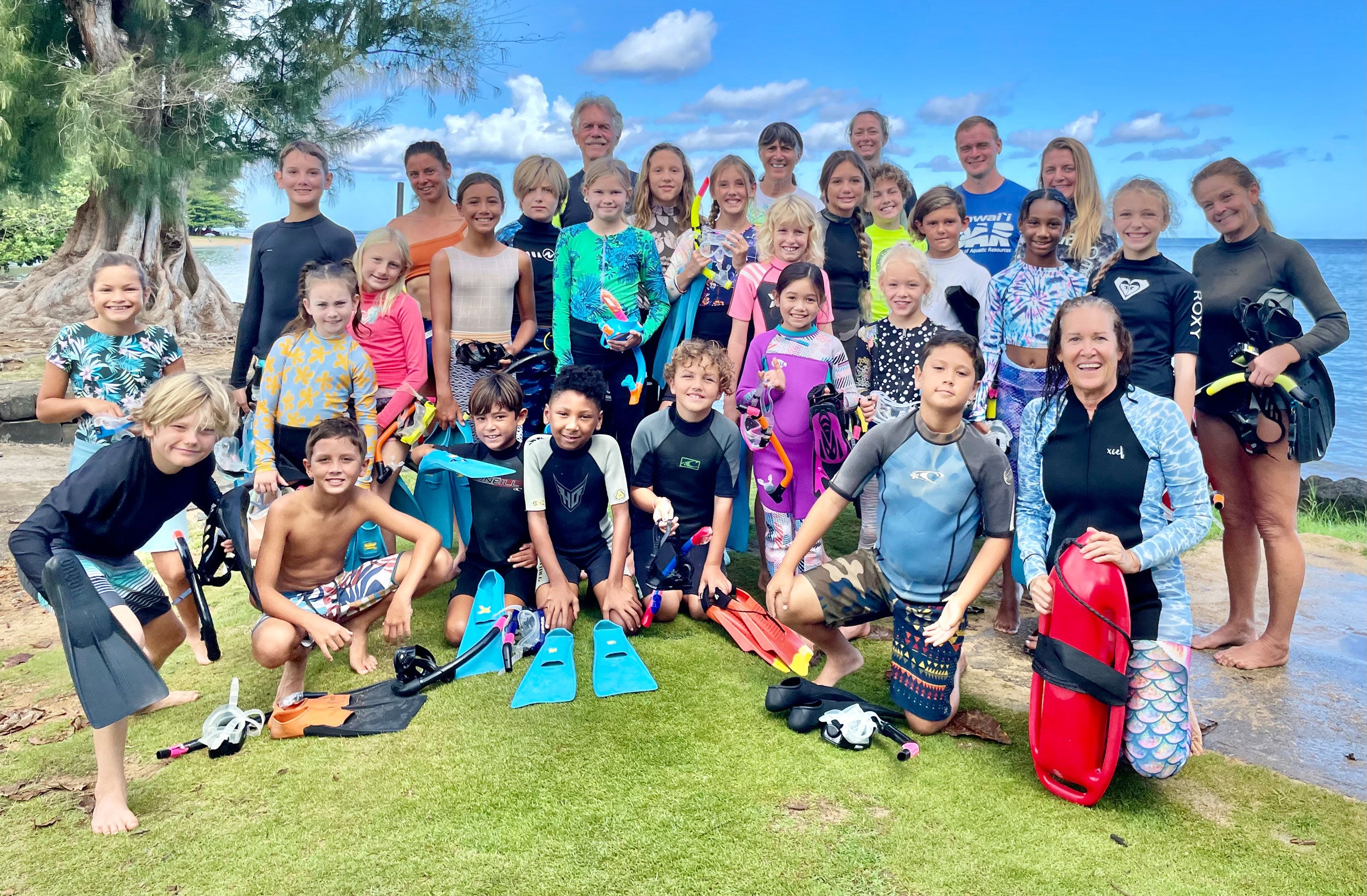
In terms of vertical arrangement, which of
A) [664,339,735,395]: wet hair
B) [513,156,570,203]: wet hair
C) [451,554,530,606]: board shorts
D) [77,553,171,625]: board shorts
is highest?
[513,156,570,203]: wet hair

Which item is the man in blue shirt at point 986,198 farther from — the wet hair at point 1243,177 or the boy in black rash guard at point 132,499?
the boy in black rash guard at point 132,499

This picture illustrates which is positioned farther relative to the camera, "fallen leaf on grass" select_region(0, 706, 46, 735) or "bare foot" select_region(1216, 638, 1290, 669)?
"bare foot" select_region(1216, 638, 1290, 669)

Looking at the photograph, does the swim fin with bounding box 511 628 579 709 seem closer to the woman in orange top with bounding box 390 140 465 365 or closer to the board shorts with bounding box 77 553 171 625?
the board shorts with bounding box 77 553 171 625

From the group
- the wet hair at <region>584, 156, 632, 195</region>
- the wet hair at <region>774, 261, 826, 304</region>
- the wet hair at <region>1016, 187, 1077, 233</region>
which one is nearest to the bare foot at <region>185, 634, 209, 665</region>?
the wet hair at <region>584, 156, 632, 195</region>

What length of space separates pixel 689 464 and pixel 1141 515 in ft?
6.23

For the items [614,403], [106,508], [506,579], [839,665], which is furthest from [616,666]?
[106,508]

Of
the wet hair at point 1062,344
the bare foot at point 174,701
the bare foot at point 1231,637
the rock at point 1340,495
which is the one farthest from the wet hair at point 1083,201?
the rock at point 1340,495

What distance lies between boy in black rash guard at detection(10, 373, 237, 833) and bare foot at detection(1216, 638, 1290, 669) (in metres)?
4.16

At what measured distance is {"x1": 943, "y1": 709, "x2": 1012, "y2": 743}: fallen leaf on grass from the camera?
3227mm

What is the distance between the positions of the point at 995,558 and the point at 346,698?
7.87 feet

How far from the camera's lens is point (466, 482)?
15.1 ft

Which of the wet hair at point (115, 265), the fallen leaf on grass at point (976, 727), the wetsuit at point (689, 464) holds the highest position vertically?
the wet hair at point (115, 265)

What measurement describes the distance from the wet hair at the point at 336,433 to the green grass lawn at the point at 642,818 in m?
1.00

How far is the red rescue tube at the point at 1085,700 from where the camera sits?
2.78 meters
